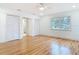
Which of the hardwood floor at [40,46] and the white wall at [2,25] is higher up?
the white wall at [2,25]

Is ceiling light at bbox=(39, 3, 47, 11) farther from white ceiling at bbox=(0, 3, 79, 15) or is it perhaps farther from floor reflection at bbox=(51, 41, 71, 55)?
floor reflection at bbox=(51, 41, 71, 55)

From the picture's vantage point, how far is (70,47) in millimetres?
2438

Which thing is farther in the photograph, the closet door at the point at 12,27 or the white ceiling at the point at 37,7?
the closet door at the point at 12,27

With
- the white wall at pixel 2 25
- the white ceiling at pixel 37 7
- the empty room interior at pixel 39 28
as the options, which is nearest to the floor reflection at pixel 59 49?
the empty room interior at pixel 39 28

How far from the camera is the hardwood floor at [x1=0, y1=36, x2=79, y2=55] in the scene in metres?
2.39

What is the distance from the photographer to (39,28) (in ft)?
8.66

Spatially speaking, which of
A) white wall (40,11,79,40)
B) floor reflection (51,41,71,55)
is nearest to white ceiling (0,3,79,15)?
white wall (40,11,79,40)

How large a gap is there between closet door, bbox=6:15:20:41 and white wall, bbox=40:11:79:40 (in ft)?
1.80

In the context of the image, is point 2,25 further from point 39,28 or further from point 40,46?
point 40,46

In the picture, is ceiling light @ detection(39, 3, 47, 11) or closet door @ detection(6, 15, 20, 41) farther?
closet door @ detection(6, 15, 20, 41)

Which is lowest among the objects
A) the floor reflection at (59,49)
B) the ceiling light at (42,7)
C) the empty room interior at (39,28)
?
the floor reflection at (59,49)

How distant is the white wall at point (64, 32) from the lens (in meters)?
2.41

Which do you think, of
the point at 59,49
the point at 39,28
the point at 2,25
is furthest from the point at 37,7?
the point at 59,49

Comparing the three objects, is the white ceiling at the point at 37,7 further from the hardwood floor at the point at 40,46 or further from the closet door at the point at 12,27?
the hardwood floor at the point at 40,46
